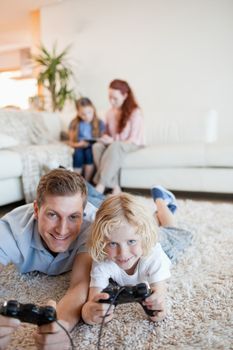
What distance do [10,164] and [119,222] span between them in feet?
4.23

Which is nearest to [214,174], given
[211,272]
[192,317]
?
[211,272]

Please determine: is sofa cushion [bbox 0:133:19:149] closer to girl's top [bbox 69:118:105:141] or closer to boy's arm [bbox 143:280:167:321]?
girl's top [bbox 69:118:105:141]

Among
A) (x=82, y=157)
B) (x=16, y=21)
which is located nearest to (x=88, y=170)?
(x=82, y=157)

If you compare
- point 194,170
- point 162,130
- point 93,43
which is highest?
point 93,43

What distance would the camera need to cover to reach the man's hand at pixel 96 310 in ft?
2.27

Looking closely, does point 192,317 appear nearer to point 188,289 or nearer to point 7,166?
point 188,289

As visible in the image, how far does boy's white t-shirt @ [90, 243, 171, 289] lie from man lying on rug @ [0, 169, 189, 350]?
48mm

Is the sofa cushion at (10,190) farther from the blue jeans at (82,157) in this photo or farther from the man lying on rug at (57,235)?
the man lying on rug at (57,235)

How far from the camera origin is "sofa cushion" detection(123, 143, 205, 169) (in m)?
2.27

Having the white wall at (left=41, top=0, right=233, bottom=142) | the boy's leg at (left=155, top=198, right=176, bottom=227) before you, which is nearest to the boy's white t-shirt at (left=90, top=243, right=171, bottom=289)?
the boy's leg at (left=155, top=198, right=176, bottom=227)

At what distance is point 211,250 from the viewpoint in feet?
4.08

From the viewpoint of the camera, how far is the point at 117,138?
262cm

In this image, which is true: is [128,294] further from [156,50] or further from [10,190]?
[156,50]

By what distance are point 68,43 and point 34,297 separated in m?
3.65
